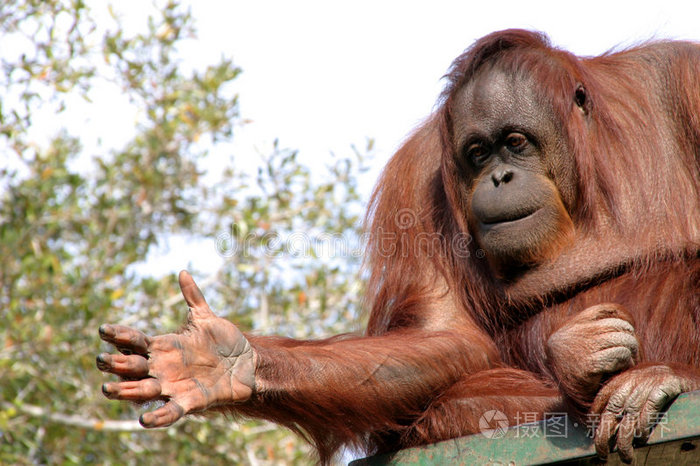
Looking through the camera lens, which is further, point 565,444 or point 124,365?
point 565,444

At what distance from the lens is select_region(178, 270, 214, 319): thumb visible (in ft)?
8.30

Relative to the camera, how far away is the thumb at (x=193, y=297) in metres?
2.53

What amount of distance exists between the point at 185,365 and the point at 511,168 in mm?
1416

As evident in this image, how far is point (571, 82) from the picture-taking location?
11.1ft

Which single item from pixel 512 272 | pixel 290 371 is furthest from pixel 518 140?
pixel 290 371

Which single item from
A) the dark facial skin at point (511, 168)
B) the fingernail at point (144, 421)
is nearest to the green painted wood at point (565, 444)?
the dark facial skin at point (511, 168)

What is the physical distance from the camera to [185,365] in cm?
248

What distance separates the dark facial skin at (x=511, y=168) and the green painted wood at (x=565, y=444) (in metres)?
0.80

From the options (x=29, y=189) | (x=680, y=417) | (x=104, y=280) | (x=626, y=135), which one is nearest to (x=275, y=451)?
(x=104, y=280)

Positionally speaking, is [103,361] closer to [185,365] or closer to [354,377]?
[185,365]

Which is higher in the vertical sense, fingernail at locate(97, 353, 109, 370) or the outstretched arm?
fingernail at locate(97, 353, 109, 370)

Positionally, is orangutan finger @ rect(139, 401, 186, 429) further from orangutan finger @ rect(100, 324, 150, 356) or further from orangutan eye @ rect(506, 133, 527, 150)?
orangutan eye @ rect(506, 133, 527, 150)

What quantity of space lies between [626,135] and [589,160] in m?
0.20

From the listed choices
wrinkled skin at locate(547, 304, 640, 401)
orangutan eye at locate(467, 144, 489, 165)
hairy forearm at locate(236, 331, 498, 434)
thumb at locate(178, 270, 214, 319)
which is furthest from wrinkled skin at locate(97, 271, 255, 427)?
orangutan eye at locate(467, 144, 489, 165)
